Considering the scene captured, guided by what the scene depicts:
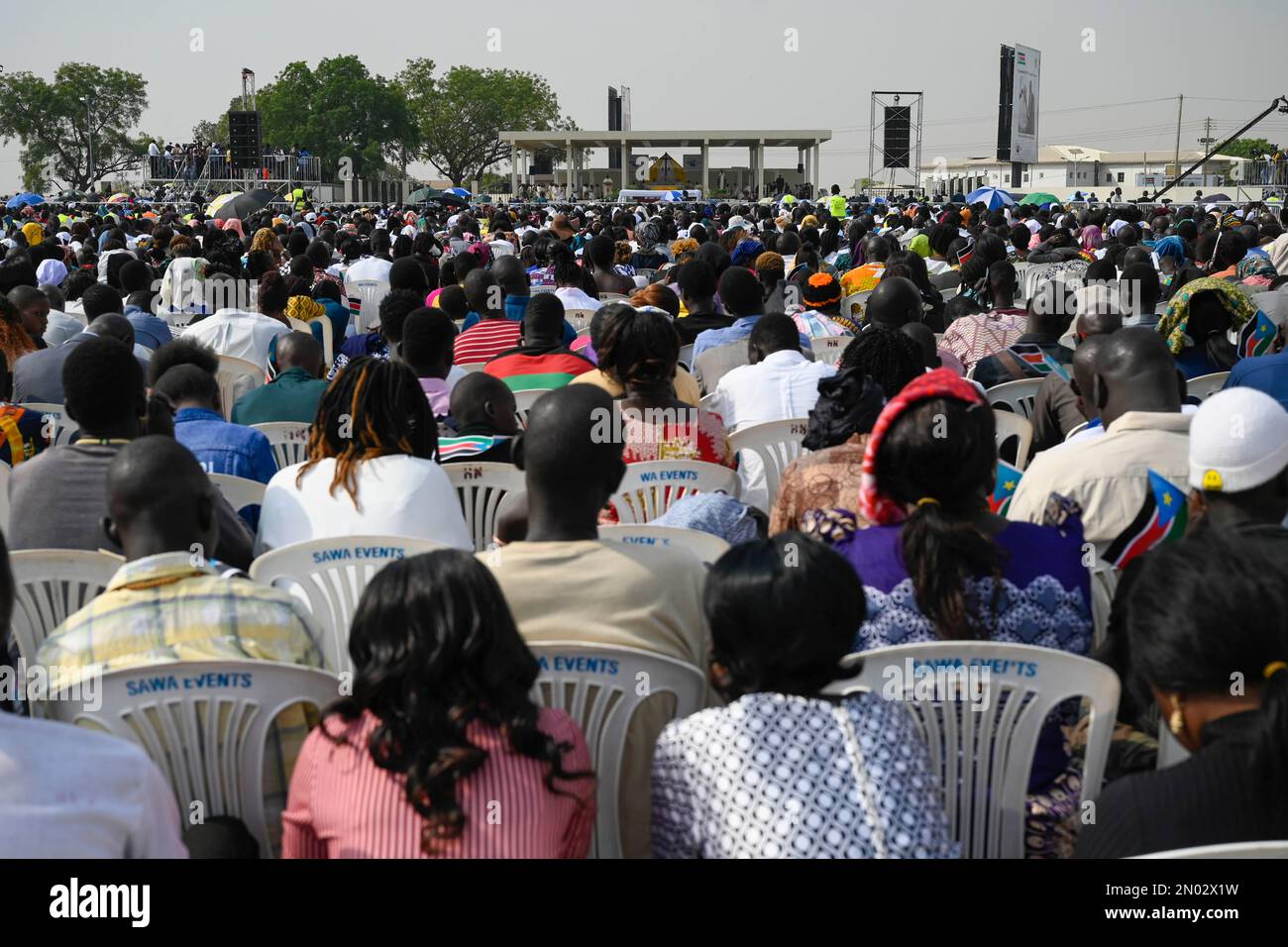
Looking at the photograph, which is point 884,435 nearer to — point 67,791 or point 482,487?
point 482,487

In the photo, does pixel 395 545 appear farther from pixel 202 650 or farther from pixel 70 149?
pixel 70 149

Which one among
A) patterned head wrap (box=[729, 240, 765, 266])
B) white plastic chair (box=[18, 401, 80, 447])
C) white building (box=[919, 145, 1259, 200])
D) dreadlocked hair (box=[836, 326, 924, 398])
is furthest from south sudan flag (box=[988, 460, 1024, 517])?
white building (box=[919, 145, 1259, 200])

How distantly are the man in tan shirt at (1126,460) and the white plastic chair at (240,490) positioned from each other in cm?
248

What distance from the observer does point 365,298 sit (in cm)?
1180

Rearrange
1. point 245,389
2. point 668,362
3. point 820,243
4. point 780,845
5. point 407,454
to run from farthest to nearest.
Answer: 1. point 820,243
2. point 245,389
3. point 668,362
4. point 407,454
5. point 780,845

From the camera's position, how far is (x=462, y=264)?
420 inches

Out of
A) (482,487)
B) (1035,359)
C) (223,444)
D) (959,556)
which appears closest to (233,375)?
(223,444)

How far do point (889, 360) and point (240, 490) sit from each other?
237 centimetres

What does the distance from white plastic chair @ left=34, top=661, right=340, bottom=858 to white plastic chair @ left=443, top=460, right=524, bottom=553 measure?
1.97m

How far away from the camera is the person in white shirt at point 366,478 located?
12.9 feet

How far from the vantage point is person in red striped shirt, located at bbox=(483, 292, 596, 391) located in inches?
251

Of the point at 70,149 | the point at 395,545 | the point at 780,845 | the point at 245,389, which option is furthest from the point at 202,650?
the point at 70,149

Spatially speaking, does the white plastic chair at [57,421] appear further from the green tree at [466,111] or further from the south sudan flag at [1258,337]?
the green tree at [466,111]
